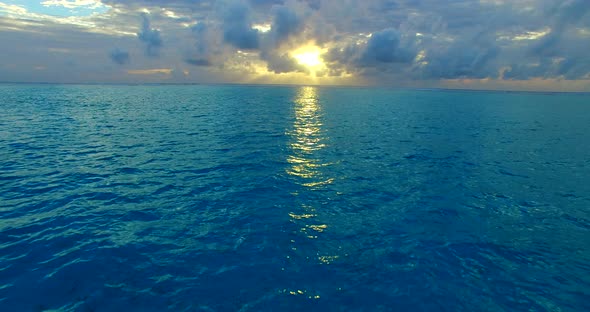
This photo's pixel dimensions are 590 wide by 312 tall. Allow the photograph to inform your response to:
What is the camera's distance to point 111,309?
1422 centimetres

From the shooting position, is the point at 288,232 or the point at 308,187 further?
the point at 308,187

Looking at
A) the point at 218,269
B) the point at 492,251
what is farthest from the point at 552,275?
the point at 218,269

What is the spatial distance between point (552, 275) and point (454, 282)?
20.8ft

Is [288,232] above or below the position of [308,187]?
below

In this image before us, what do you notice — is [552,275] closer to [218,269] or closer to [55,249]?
[218,269]

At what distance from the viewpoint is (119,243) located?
19.8 metres

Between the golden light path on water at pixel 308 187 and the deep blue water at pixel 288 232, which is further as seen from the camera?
the golden light path on water at pixel 308 187

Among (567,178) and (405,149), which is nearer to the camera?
(567,178)

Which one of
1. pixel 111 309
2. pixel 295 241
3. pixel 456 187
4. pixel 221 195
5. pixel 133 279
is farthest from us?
pixel 456 187

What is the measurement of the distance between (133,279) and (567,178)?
157 ft

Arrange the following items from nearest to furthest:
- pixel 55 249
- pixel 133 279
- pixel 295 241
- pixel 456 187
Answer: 1. pixel 133 279
2. pixel 55 249
3. pixel 295 241
4. pixel 456 187

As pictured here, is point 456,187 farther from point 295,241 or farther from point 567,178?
point 295,241

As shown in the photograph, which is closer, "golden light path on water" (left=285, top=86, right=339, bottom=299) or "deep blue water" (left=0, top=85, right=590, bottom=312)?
"deep blue water" (left=0, top=85, right=590, bottom=312)

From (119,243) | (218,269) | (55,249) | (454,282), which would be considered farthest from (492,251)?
(55,249)
